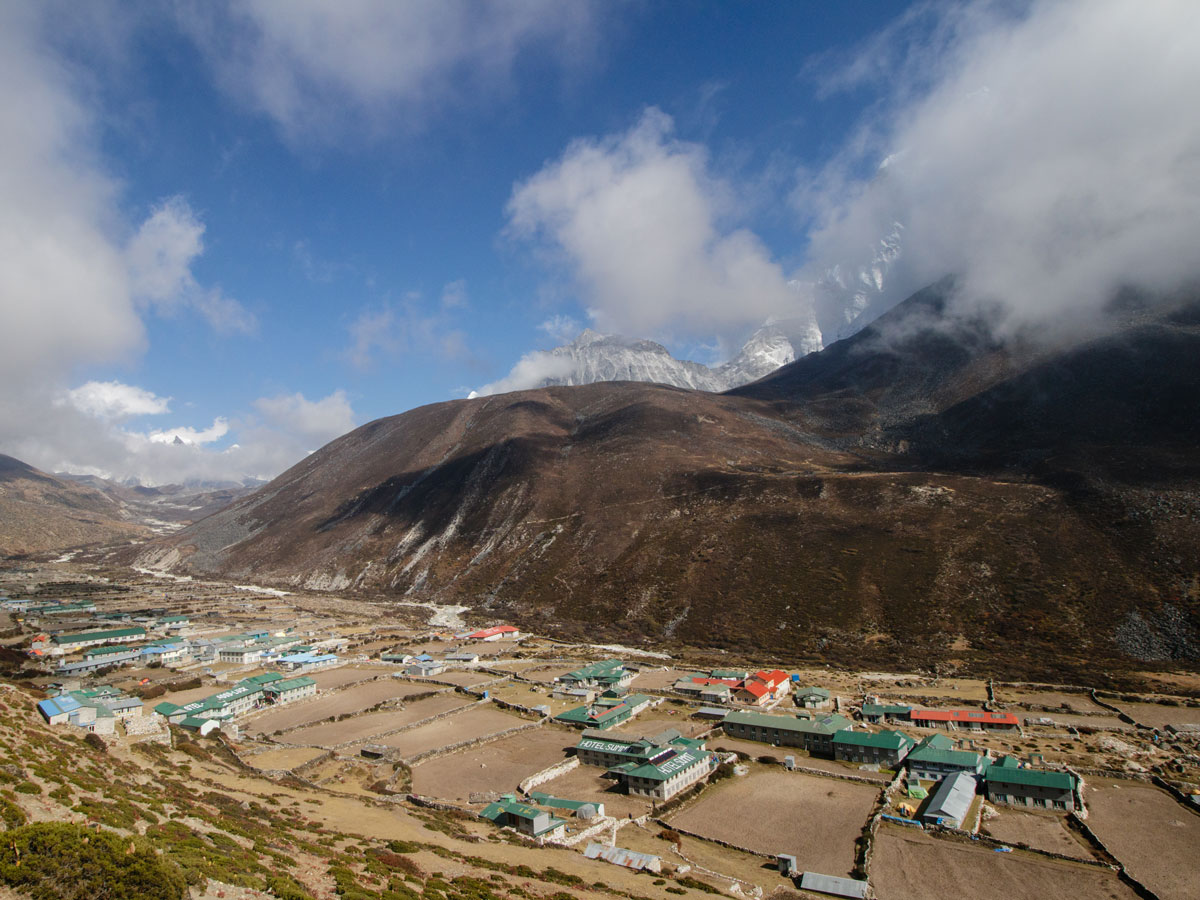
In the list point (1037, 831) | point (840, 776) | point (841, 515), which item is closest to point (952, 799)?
point (1037, 831)

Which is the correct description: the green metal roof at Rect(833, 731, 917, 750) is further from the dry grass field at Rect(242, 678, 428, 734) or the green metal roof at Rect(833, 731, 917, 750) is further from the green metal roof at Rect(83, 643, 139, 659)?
the green metal roof at Rect(83, 643, 139, 659)

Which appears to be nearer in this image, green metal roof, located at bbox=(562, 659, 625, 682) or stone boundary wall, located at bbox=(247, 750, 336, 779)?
stone boundary wall, located at bbox=(247, 750, 336, 779)

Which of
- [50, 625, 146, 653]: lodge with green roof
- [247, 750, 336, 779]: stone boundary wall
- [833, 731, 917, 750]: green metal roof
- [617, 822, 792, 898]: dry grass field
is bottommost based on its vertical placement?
[617, 822, 792, 898]: dry grass field


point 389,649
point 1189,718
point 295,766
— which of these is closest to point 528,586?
point 389,649

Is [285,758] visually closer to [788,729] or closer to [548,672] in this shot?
[548,672]

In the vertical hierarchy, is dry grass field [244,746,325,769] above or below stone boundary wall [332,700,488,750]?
above

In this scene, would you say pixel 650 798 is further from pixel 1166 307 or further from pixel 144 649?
pixel 1166 307

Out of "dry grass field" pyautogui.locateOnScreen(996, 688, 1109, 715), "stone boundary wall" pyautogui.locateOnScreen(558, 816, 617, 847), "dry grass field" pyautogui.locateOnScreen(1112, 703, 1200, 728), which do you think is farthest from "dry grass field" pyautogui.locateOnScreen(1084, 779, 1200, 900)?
"stone boundary wall" pyautogui.locateOnScreen(558, 816, 617, 847)

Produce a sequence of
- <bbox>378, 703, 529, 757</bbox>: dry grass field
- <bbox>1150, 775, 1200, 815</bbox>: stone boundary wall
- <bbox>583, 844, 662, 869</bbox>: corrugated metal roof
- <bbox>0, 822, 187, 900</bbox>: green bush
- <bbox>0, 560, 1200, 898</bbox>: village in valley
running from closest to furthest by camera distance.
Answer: <bbox>0, 822, 187, 900</bbox>: green bush, <bbox>583, 844, 662, 869</bbox>: corrugated metal roof, <bbox>0, 560, 1200, 898</bbox>: village in valley, <bbox>1150, 775, 1200, 815</bbox>: stone boundary wall, <bbox>378, 703, 529, 757</bbox>: dry grass field
